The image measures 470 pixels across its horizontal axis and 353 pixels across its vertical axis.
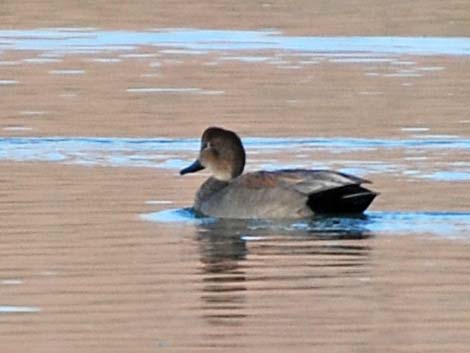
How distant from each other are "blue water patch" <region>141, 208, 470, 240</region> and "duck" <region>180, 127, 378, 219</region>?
0.08 meters

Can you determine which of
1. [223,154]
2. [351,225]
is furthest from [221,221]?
[351,225]

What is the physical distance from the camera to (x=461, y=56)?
3088 cm

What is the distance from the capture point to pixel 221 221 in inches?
619

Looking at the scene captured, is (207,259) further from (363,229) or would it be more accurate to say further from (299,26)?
(299,26)

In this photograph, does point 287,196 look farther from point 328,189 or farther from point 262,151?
point 262,151

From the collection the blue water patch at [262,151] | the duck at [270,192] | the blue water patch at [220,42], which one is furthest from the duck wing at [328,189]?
the blue water patch at [220,42]

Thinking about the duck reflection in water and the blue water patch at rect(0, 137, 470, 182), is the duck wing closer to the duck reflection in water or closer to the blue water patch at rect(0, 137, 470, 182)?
the duck reflection in water

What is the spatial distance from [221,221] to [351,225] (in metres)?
1.15

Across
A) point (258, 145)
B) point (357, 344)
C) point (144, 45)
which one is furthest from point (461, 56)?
point (357, 344)

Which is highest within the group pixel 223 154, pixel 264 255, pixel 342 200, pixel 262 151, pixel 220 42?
pixel 223 154

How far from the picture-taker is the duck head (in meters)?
16.5

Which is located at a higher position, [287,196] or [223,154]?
[223,154]

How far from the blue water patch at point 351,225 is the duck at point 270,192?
79mm

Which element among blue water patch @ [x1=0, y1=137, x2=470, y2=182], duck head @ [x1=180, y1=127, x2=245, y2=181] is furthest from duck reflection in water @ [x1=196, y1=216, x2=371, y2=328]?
blue water patch @ [x1=0, y1=137, x2=470, y2=182]
